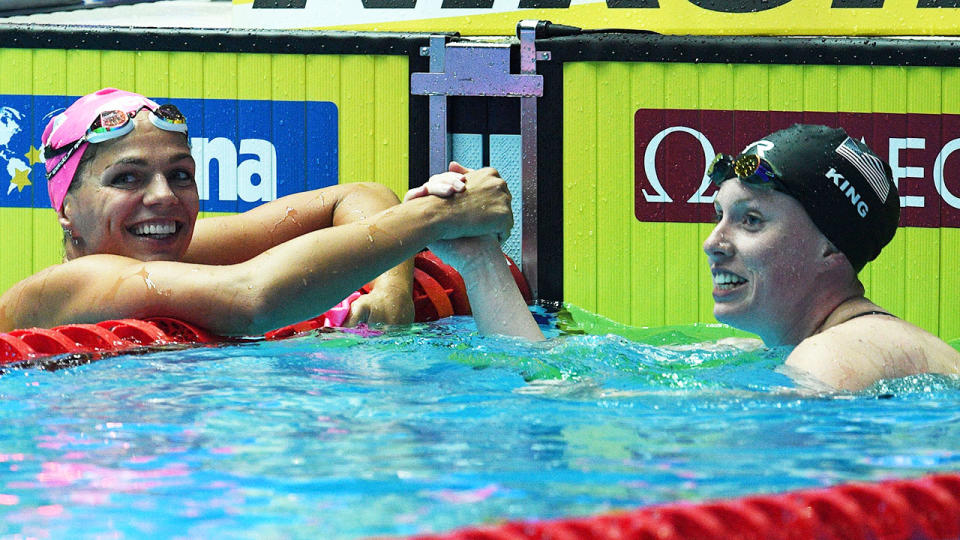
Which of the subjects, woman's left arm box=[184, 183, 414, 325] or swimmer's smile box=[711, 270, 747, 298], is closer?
swimmer's smile box=[711, 270, 747, 298]

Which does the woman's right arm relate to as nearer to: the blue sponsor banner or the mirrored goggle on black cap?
the mirrored goggle on black cap

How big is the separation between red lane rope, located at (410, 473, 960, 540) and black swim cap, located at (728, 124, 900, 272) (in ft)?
Result: 3.29

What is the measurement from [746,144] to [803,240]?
6.83ft

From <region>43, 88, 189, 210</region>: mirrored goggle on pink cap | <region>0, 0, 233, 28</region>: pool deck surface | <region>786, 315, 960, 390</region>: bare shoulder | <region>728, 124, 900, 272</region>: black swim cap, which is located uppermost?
<region>0, 0, 233, 28</region>: pool deck surface

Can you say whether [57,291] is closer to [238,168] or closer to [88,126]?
[88,126]

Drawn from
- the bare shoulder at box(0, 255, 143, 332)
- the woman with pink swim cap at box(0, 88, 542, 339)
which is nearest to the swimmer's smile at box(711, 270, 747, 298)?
the woman with pink swim cap at box(0, 88, 542, 339)

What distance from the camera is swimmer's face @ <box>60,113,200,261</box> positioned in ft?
12.8

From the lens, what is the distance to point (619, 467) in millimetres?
2377

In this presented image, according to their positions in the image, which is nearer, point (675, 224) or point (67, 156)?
point (67, 156)

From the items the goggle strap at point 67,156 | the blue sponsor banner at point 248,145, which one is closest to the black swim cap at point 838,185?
the goggle strap at point 67,156

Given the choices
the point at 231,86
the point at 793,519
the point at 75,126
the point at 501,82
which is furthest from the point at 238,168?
the point at 793,519

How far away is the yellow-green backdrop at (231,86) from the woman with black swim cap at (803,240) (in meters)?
2.47

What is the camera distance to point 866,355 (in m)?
2.91

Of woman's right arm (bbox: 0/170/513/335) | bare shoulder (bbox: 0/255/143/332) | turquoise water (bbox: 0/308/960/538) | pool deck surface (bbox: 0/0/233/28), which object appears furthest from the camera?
pool deck surface (bbox: 0/0/233/28)
